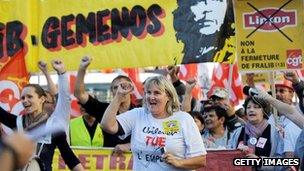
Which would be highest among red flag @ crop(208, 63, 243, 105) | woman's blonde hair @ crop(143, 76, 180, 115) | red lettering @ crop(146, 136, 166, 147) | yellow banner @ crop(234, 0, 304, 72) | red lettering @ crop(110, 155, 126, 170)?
yellow banner @ crop(234, 0, 304, 72)

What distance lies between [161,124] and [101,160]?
84.6 inches

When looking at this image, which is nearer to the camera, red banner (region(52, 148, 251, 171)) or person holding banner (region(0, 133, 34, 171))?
person holding banner (region(0, 133, 34, 171))

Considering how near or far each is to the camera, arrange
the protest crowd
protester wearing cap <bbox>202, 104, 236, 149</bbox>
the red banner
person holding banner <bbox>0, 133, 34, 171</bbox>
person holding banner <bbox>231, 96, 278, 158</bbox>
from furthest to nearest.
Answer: protester wearing cap <bbox>202, 104, 236, 149</bbox>
the red banner
person holding banner <bbox>231, 96, 278, 158</bbox>
the protest crowd
person holding banner <bbox>0, 133, 34, 171</bbox>

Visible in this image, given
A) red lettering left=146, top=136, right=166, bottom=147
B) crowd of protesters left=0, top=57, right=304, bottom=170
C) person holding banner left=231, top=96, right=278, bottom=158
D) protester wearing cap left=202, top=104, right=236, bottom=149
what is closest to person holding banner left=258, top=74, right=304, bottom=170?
crowd of protesters left=0, top=57, right=304, bottom=170

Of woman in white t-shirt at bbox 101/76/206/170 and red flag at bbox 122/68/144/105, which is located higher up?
red flag at bbox 122/68/144/105

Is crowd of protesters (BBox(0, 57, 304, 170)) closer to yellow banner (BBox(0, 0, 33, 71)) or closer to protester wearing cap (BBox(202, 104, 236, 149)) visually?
protester wearing cap (BBox(202, 104, 236, 149))

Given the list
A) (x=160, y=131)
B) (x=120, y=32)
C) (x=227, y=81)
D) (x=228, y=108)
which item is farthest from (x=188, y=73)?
(x=160, y=131)

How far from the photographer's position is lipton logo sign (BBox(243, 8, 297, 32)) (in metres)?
6.21

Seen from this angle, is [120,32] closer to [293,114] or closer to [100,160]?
[100,160]

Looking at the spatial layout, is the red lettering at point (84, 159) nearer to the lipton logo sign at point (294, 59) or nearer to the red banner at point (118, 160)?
the red banner at point (118, 160)

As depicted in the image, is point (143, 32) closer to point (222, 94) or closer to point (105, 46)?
point (105, 46)

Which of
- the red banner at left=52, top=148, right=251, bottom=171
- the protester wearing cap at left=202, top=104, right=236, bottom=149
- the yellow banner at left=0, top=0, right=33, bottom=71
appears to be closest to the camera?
the red banner at left=52, top=148, right=251, bottom=171

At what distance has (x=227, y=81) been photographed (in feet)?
30.1

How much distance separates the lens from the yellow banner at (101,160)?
20.9 feet
